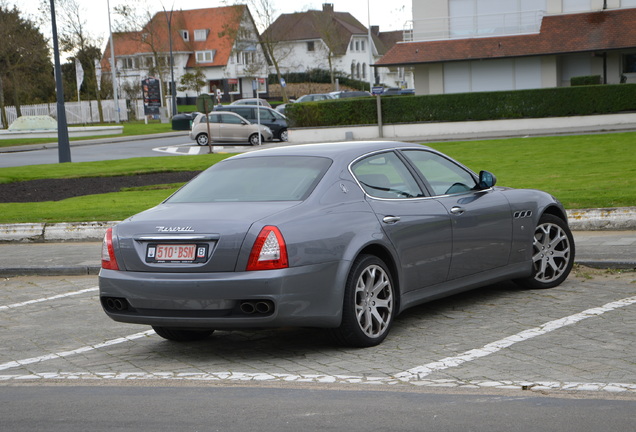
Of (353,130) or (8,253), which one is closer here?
(8,253)

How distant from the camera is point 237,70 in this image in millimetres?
99500

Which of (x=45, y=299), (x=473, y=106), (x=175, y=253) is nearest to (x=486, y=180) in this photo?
(x=175, y=253)

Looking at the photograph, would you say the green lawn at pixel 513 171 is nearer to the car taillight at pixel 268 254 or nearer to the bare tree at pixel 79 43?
the car taillight at pixel 268 254

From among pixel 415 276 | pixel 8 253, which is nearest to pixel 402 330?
pixel 415 276

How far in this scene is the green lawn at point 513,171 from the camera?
48.3 ft

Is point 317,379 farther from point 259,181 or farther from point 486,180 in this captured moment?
point 486,180

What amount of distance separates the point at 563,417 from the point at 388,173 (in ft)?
10.1

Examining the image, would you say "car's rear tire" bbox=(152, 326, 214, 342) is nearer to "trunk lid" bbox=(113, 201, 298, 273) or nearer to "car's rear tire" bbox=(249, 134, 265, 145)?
"trunk lid" bbox=(113, 201, 298, 273)

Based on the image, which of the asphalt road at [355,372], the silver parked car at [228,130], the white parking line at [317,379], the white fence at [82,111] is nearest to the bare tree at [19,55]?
the white fence at [82,111]

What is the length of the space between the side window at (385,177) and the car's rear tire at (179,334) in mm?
1723

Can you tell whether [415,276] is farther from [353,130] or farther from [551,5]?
[551,5]

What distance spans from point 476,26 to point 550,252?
38339 millimetres

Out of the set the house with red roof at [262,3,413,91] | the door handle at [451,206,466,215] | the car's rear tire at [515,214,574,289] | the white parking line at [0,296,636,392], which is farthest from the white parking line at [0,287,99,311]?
the house with red roof at [262,3,413,91]

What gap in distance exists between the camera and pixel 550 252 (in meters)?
8.87
